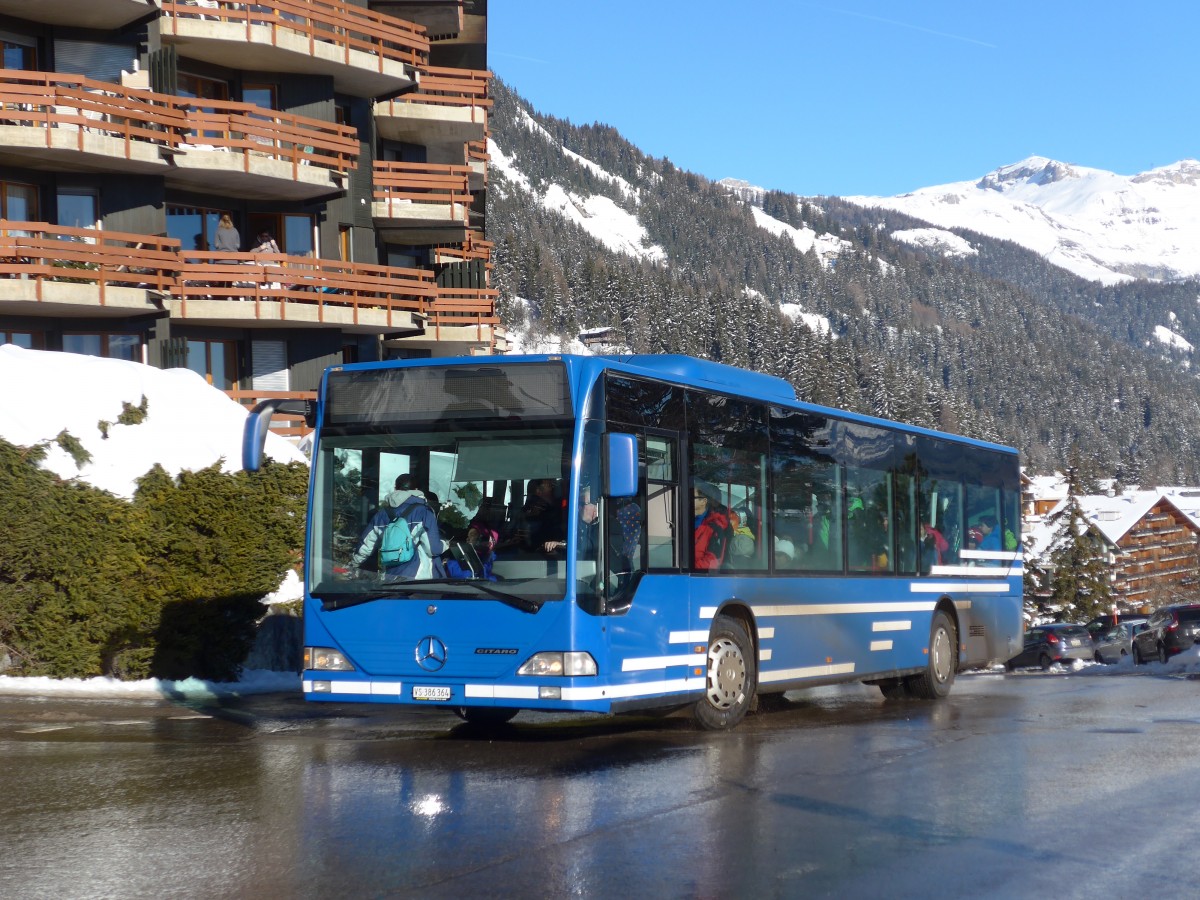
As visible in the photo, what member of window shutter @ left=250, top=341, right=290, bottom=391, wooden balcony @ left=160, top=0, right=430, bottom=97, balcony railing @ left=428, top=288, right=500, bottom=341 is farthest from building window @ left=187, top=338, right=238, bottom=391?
wooden balcony @ left=160, top=0, right=430, bottom=97

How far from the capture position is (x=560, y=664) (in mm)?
10359

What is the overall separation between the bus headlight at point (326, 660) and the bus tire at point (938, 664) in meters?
7.92

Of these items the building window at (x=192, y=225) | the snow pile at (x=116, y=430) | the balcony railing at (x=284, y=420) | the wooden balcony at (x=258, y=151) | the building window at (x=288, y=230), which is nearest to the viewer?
the snow pile at (x=116, y=430)

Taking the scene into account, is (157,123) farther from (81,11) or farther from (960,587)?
(960,587)

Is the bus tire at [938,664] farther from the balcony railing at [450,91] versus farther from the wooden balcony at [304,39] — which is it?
the balcony railing at [450,91]

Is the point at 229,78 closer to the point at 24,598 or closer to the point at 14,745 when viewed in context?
the point at 24,598

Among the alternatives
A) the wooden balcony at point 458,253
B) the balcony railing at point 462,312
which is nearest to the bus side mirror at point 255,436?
the balcony railing at point 462,312

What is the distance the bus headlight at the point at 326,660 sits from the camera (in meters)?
11.0

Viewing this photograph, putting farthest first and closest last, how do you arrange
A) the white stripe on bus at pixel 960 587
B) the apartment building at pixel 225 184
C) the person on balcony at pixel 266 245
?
the person on balcony at pixel 266 245
the apartment building at pixel 225 184
the white stripe on bus at pixel 960 587

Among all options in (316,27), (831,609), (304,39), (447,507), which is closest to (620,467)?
(447,507)

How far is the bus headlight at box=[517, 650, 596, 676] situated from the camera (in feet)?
33.9

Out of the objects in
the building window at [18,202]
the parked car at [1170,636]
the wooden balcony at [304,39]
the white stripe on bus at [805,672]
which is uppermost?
the wooden balcony at [304,39]

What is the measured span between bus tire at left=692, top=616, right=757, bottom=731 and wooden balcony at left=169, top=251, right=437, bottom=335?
2174cm

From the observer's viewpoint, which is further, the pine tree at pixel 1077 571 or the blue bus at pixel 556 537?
the pine tree at pixel 1077 571
